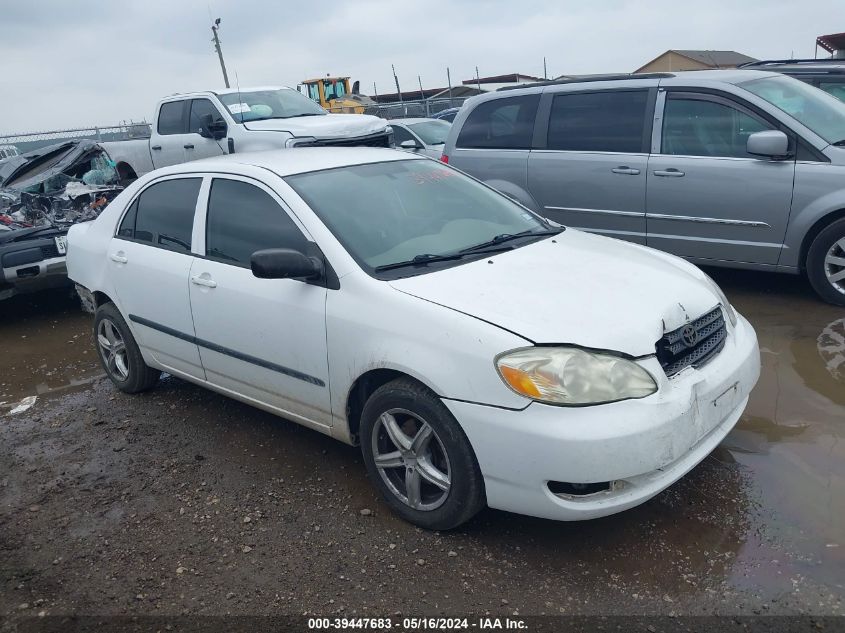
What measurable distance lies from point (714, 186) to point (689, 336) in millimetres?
3177

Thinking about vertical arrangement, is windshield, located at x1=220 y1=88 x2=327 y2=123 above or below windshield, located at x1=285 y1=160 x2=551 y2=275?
above

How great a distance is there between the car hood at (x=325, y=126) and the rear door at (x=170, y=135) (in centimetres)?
171

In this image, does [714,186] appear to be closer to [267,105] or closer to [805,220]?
[805,220]

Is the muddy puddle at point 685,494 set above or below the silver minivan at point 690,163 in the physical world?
below

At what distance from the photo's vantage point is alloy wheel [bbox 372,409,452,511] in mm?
3107

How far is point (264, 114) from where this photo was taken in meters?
9.91

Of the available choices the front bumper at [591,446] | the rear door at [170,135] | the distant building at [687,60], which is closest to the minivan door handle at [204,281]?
the front bumper at [591,446]

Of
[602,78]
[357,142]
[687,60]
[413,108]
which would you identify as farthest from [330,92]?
[602,78]

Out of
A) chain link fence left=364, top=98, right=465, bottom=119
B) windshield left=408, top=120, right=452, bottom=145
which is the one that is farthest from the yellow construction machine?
windshield left=408, top=120, right=452, bottom=145

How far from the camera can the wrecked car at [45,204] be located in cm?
693

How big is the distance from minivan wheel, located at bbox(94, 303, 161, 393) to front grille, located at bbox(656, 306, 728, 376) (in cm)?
341

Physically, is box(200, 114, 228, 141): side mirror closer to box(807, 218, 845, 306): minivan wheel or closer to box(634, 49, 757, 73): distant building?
box(807, 218, 845, 306): minivan wheel

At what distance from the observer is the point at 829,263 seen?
5.53 m

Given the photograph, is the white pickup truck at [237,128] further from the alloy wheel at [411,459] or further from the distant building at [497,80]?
the distant building at [497,80]
